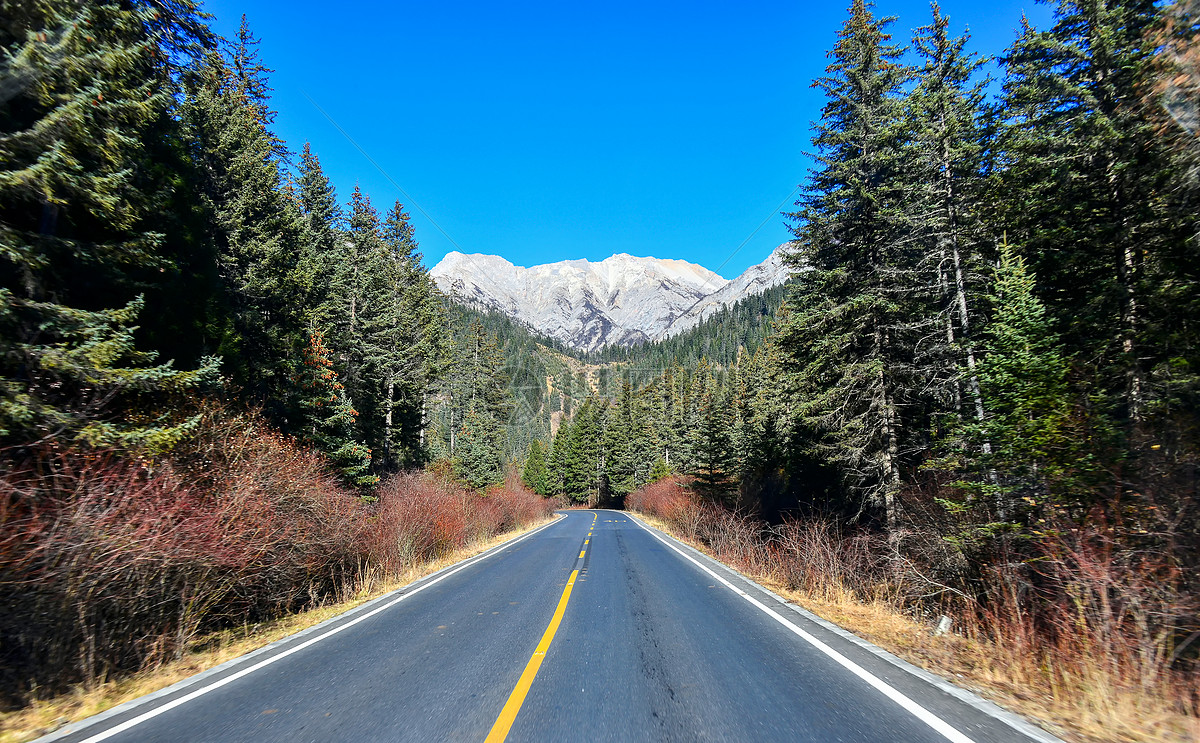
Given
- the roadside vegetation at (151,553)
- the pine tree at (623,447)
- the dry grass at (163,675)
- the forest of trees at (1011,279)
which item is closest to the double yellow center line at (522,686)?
the dry grass at (163,675)

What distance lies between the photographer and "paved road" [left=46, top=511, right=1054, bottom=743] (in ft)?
12.6

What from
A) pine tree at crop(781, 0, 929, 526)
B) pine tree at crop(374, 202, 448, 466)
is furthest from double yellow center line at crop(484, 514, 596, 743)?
pine tree at crop(374, 202, 448, 466)

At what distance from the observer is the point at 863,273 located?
14.2 metres

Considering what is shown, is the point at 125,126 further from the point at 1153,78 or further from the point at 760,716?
the point at 1153,78

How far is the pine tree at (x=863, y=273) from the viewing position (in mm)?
13203

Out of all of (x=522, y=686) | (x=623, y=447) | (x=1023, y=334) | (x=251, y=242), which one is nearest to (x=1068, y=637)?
(x=1023, y=334)

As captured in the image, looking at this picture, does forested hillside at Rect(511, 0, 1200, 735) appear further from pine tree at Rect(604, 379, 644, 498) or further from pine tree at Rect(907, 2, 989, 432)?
pine tree at Rect(604, 379, 644, 498)

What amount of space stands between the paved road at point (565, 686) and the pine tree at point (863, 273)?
7.05 meters

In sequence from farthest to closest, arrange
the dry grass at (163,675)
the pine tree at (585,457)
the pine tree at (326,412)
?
1. the pine tree at (585,457)
2. the pine tree at (326,412)
3. the dry grass at (163,675)

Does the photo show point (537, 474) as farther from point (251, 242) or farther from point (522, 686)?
point (522, 686)

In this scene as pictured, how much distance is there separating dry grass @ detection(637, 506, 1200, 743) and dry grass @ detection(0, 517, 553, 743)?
7.77 metres

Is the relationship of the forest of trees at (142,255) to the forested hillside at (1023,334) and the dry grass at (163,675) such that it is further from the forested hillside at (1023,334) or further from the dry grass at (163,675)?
the forested hillside at (1023,334)

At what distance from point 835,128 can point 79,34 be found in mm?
15816

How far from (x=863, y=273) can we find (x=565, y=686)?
43.8ft
